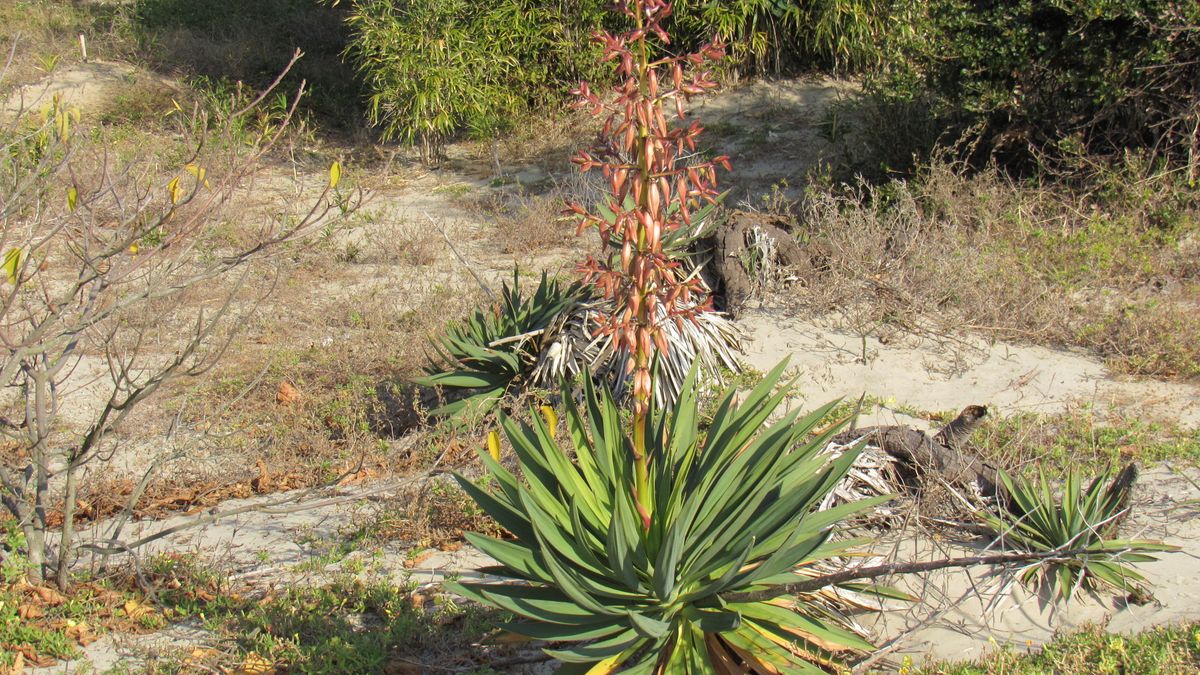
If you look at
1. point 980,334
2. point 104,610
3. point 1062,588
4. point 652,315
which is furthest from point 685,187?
point 980,334

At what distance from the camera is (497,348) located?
6.57 metres

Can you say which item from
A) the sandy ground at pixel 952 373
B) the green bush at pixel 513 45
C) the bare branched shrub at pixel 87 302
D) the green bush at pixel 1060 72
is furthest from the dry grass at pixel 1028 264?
the green bush at pixel 513 45

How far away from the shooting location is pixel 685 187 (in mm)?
2896

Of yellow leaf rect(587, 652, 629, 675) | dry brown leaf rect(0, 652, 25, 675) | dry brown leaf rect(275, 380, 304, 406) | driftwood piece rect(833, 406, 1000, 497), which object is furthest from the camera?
dry brown leaf rect(275, 380, 304, 406)

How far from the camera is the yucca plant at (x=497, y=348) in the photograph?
21.2 feet

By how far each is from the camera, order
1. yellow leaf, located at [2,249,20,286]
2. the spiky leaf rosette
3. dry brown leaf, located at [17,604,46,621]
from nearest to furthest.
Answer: the spiky leaf rosette, yellow leaf, located at [2,249,20,286], dry brown leaf, located at [17,604,46,621]

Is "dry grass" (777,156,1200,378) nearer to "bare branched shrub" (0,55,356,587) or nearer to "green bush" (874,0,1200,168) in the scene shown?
"green bush" (874,0,1200,168)

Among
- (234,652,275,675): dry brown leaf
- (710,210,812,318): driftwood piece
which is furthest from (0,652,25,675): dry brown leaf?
(710,210,812,318): driftwood piece

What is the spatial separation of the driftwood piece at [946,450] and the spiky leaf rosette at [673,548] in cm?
148

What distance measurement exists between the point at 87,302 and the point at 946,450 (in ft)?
13.4

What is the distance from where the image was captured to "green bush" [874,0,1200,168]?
27.5ft

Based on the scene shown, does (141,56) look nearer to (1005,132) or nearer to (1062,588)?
(1005,132)

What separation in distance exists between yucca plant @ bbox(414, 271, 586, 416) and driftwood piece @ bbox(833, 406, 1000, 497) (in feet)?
6.77

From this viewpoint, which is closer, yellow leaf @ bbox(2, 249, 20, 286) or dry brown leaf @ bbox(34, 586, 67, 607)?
yellow leaf @ bbox(2, 249, 20, 286)
